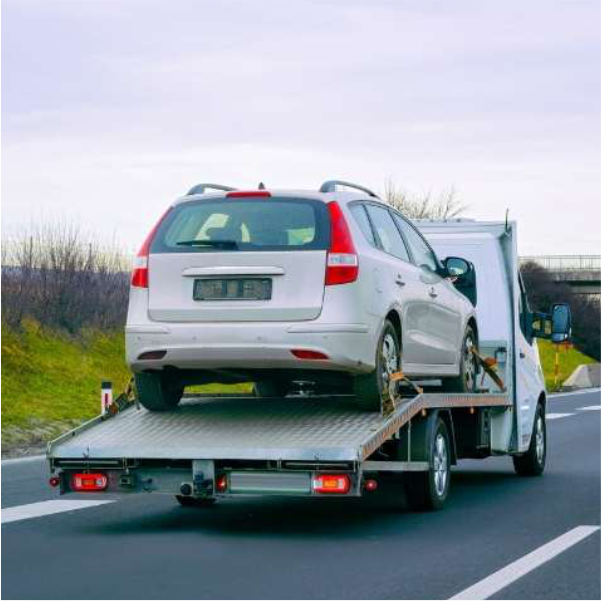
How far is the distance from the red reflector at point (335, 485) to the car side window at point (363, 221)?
2.02 meters

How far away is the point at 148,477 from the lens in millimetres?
10211

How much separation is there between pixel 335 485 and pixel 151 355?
1.72 meters

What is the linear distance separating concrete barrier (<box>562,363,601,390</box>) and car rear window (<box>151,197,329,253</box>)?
35029mm

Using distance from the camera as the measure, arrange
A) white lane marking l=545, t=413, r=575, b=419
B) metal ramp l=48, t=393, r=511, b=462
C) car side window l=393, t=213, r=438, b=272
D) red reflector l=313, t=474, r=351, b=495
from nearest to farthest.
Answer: red reflector l=313, t=474, r=351, b=495, metal ramp l=48, t=393, r=511, b=462, car side window l=393, t=213, r=438, b=272, white lane marking l=545, t=413, r=575, b=419

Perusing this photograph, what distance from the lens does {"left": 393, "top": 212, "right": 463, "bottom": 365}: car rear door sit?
12320 millimetres

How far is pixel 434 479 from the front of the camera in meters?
11.5

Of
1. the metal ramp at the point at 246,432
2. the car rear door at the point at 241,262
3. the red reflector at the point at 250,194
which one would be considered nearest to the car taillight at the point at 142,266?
the car rear door at the point at 241,262

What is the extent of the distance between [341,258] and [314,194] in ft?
2.15

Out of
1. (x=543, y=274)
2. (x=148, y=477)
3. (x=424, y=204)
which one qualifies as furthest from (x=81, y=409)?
(x=543, y=274)

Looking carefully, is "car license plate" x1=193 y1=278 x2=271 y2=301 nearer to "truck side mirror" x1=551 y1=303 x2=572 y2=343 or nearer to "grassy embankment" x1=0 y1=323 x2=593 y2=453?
"truck side mirror" x1=551 y1=303 x2=572 y2=343

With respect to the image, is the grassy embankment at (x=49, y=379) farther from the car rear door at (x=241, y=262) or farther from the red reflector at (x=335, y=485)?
the red reflector at (x=335, y=485)

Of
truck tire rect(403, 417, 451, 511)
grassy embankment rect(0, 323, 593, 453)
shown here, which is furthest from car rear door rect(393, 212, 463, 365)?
grassy embankment rect(0, 323, 593, 453)

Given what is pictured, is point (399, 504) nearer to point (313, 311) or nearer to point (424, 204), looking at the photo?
point (313, 311)

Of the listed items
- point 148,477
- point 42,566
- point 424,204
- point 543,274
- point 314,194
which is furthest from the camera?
point 543,274
